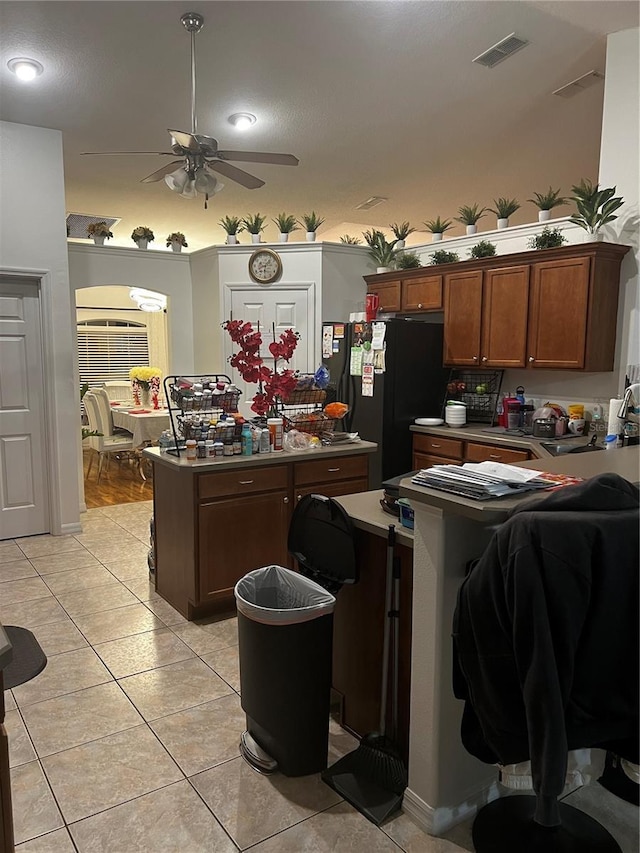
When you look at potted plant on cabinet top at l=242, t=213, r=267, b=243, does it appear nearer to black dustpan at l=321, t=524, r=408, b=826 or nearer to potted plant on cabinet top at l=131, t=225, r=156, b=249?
potted plant on cabinet top at l=131, t=225, r=156, b=249

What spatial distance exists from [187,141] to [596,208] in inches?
100

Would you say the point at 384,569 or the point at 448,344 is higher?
the point at 448,344

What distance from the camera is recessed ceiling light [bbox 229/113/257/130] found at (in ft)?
14.6

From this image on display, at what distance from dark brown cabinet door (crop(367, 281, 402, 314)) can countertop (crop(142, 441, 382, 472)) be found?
2241 mm

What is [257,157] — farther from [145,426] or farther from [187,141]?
[145,426]

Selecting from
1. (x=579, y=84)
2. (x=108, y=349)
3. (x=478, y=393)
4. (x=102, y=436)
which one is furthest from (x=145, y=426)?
(x=579, y=84)

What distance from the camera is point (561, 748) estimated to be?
1264 mm

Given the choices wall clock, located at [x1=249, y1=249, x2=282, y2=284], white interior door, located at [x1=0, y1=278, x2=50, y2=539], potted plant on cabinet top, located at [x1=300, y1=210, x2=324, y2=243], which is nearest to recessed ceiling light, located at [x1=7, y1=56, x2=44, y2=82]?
white interior door, located at [x1=0, y1=278, x2=50, y2=539]

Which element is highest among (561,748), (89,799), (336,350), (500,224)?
(500,224)

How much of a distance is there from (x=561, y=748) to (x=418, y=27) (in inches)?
137

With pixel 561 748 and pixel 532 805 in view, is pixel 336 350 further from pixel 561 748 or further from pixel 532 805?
pixel 561 748

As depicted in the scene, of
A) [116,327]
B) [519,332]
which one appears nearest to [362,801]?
[519,332]

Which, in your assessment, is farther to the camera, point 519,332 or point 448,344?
point 448,344

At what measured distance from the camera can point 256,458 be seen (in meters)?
3.41
